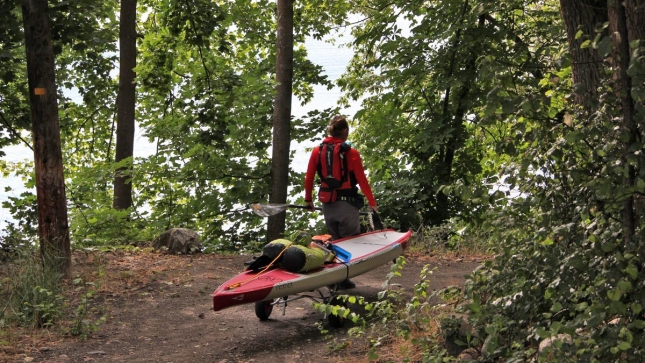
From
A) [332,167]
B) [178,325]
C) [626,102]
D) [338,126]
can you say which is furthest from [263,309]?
[626,102]

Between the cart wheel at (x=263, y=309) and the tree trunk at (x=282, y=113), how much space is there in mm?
5442

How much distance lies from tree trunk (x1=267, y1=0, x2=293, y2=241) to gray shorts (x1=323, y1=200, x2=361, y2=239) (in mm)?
4578

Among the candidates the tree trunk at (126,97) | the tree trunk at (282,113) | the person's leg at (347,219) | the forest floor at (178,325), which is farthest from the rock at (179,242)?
the tree trunk at (126,97)

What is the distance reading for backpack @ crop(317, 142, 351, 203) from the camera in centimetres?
904

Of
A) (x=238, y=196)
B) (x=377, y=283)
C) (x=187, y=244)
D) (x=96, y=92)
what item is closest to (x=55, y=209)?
(x=187, y=244)

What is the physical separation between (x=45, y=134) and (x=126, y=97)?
8586mm

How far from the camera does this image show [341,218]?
30.8ft

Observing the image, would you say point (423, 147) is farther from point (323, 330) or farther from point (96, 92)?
point (96, 92)

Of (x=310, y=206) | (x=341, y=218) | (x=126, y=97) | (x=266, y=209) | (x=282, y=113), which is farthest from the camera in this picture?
(x=126, y=97)

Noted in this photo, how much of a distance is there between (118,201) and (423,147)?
24.8ft

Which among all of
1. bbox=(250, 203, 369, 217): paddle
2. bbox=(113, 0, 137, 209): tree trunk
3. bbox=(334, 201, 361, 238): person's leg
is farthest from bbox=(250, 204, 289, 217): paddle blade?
bbox=(113, 0, 137, 209): tree trunk

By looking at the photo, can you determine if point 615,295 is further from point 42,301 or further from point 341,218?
point 42,301

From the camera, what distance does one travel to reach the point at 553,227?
4.53 metres

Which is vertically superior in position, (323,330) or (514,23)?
(514,23)
